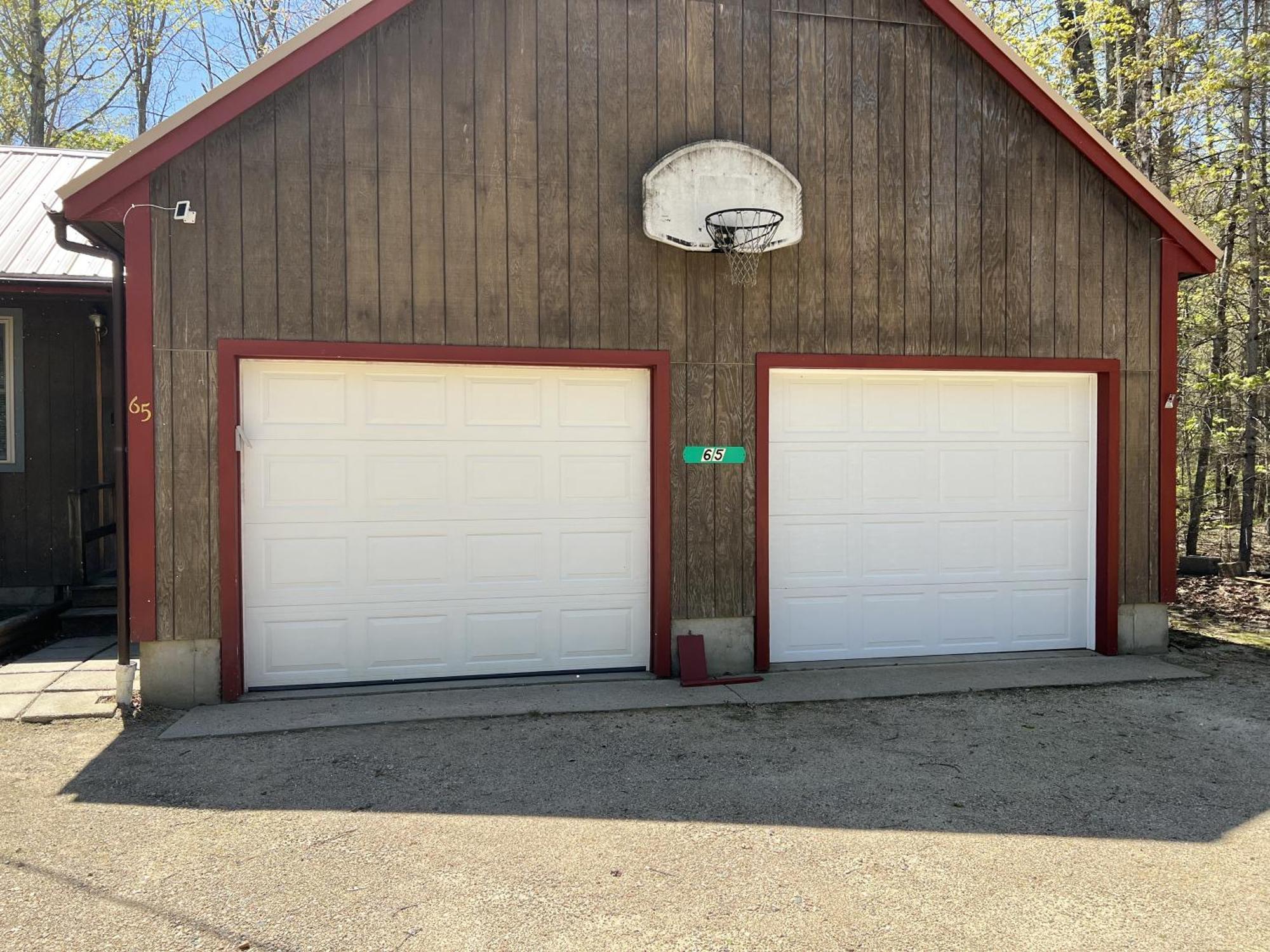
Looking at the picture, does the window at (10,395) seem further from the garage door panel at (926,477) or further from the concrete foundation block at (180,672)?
the garage door panel at (926,477)

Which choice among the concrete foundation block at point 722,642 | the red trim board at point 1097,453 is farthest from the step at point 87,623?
the red trim board at point 1097,453

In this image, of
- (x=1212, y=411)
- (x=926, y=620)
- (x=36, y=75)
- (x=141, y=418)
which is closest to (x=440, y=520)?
(x=141, y=418)

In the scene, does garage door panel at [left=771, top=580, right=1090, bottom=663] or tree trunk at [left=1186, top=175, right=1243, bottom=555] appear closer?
garage door panel at [left=771, top=580, right=1090, bottom=663]

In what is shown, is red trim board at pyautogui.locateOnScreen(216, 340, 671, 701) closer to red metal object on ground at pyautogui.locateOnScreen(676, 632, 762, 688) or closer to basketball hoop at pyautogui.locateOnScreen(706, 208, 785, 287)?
red metal object on ground at pyautogui.locateOnScreen(676, 632, 762, 688)

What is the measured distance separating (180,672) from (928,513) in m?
5.14

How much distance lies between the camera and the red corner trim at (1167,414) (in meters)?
7.06

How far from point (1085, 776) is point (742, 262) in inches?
146

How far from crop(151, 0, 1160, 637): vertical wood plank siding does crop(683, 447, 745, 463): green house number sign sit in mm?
68

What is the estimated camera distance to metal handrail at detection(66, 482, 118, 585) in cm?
762

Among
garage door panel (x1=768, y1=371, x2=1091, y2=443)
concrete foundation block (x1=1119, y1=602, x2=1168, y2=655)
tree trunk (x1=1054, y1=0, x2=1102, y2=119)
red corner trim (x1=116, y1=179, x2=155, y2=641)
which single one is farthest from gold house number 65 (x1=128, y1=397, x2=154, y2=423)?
tree trunk (x1=1054, y1=0, x2=1102, y2=119)

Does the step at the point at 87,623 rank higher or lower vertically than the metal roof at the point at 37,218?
lower

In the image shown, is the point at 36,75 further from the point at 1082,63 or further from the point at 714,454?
the point at 1082,63

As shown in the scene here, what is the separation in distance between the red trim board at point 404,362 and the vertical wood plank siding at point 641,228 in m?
0.08

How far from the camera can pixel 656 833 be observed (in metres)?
3.85
